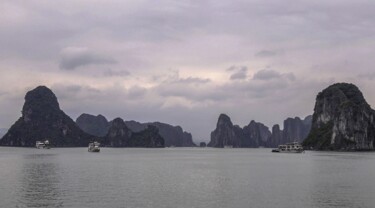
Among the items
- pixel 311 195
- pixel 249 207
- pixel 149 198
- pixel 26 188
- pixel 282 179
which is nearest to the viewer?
pixel 249 207

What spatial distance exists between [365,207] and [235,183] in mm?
30236

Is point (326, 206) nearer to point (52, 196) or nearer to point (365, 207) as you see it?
point (365, 207)

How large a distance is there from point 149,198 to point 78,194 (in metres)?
11.0

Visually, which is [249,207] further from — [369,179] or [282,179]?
[369,179]

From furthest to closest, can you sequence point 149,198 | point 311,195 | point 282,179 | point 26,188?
point 282,179 < point 26,188 < point 311,195 < point 149,198

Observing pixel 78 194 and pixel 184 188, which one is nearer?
pixel 78 194

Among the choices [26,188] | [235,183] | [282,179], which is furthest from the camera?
[282,179]

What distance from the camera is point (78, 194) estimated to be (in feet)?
221

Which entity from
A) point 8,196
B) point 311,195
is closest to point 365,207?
point 311,195

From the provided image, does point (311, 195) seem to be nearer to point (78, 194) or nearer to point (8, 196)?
point (78, 194)

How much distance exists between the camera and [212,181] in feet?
288

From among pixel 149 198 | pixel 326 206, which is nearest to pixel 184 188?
pixel 149 198

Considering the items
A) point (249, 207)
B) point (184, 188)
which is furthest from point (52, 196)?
point (249, 207)

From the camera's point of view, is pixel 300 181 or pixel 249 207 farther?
pixel 300 181
